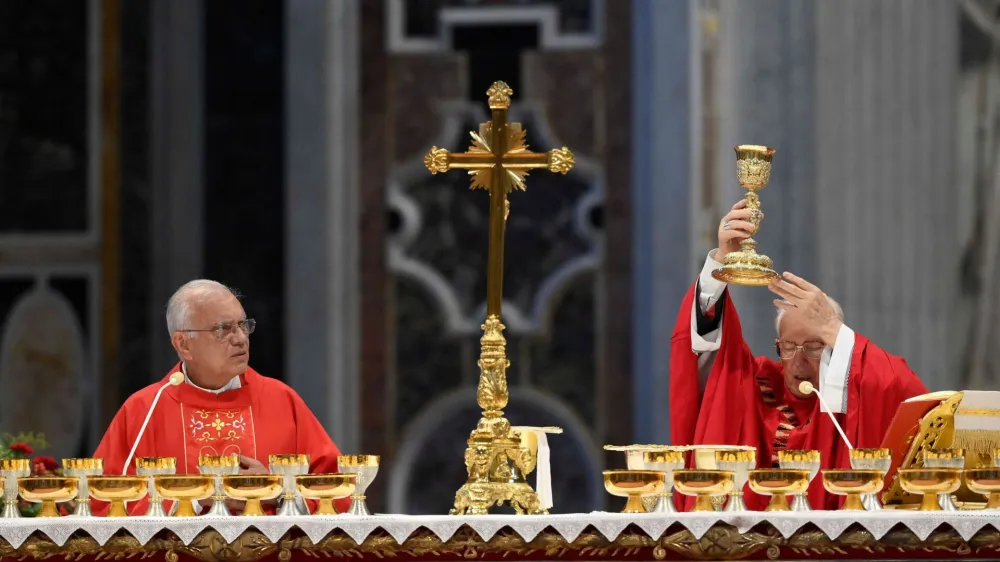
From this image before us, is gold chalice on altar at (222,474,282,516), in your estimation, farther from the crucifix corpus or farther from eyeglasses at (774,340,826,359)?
eyeglasses at (774,340,826,359)

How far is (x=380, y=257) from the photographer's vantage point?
33.2ft

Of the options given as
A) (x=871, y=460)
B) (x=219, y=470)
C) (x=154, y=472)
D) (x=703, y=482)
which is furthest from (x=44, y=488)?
(x=871, y=460)

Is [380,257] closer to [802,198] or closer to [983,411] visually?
[802,198]

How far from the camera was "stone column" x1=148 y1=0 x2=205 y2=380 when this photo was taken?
9.93m

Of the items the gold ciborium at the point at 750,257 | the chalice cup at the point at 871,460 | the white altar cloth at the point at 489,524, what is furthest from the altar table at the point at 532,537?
the gold ciborium at the point at 750,257

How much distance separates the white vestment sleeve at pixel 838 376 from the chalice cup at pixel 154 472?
6.34 ft

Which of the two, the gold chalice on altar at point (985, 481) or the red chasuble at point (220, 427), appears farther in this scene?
the red chasuble at point (220, 427)

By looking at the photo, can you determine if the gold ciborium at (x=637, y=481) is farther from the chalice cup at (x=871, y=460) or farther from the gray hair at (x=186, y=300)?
the gray hair at (x=186, y=300)

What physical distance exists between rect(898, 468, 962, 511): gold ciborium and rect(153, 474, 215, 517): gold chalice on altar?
172 cm

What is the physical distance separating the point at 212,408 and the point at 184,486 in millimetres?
1244

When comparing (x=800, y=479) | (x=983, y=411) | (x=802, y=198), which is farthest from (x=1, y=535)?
(x=802, y=198)

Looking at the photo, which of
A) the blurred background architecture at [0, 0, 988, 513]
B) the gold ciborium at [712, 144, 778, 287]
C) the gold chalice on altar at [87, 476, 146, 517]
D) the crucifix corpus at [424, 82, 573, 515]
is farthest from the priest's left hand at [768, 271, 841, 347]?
the blurred background architecture at [0, 0, 988, 513]

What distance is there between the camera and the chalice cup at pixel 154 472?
5.00 m

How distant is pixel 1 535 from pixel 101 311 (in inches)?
207
